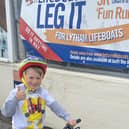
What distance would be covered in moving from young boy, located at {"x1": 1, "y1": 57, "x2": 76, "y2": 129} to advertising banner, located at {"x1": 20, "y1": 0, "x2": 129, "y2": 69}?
1.98 meters

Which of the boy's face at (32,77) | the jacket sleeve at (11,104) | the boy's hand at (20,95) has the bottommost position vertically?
the jacket sleeve at (11,104)

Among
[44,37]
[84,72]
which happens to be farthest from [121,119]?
[44,37]

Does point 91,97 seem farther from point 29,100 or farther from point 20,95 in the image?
point 20,95

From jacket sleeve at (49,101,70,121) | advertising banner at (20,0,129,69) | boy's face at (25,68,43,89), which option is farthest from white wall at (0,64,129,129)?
boy's face at (25,68,43,89)

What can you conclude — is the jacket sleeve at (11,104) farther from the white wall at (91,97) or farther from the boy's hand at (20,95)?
the white wall at (91,97)

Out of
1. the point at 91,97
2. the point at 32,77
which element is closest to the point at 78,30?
the point at 91,97

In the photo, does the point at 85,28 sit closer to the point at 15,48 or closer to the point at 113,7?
the point at 113,7

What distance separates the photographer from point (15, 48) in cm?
738

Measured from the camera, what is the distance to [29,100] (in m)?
3.78

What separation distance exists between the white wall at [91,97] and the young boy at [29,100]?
201 cm

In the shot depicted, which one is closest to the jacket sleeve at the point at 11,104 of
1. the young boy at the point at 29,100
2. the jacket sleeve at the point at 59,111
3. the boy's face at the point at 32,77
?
the young boy at the point at 29,100

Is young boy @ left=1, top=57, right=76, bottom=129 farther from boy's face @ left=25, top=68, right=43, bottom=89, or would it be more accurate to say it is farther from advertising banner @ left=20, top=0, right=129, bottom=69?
advertising banner @ left=20, top=0, right=129, bottom=69

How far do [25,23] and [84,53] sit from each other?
1.35 meters

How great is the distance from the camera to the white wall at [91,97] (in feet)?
18.7
